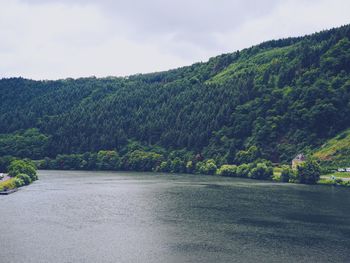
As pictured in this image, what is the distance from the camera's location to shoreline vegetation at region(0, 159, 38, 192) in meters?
130

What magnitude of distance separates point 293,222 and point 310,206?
18.4m

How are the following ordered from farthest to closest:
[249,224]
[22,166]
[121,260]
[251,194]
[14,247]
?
[22,166] < [251,194] < [249,224] < [14,247] < [121,260]

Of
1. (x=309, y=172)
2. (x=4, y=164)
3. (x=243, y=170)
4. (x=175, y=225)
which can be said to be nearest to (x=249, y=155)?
(x=243, y=170)

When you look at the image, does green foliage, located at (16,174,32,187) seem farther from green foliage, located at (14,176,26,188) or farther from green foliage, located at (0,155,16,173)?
green foliage, located at (0,155,16,173)

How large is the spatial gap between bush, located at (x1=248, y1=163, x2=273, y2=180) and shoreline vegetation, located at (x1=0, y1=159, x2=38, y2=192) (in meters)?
80.2

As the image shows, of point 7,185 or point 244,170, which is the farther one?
point 244,170

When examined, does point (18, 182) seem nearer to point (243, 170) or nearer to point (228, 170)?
point (228, 170)

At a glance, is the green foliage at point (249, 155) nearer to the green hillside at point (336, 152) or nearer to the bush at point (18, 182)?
the green hillside at point (336, 152)

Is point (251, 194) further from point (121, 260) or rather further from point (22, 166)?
point (22, 166)

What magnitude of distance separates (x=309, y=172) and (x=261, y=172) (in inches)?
980

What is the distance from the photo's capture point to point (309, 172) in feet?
500

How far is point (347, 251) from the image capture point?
66438mm

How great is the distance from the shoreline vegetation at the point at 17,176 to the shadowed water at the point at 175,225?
5.16 meters

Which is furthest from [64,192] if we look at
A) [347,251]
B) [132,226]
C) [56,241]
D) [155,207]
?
[347,251]
